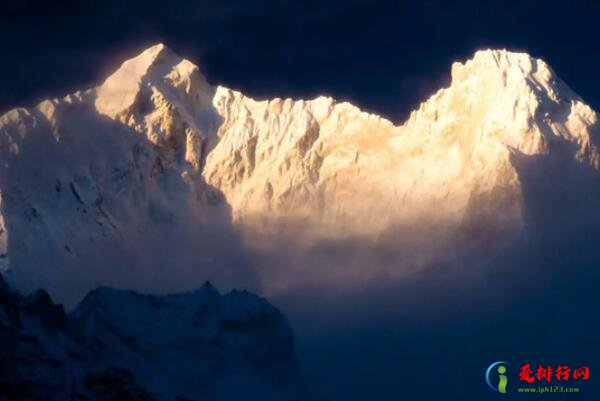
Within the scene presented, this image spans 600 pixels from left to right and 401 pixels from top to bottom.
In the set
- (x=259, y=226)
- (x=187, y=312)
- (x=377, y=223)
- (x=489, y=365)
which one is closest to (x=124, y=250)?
(x=259, y=226)

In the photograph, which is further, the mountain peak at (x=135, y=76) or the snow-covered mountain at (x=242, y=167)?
the mountain peak at (x=135, y=76)

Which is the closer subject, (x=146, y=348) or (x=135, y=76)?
(x=146, y=348)

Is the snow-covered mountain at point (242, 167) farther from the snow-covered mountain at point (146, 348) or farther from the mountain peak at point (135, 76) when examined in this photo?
the snow-covered mountain at point (146, 348)

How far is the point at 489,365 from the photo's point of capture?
10406 centimetres

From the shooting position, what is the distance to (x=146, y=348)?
7588cm

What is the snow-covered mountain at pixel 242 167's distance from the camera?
129m

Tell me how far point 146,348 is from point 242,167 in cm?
7157

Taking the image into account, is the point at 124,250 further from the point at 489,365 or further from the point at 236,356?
the point at 236,356

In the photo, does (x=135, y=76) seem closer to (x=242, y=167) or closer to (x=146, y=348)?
(x=242, y=167)

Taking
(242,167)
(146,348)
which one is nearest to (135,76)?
(242,167)

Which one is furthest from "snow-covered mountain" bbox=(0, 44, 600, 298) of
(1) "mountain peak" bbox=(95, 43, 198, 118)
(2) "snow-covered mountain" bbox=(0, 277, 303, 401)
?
(2) "snow-covered mountain" bbox=(0, 277, 303, 401)

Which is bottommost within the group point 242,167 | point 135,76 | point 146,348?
point 146,348

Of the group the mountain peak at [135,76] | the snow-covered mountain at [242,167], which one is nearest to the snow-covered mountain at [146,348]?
the snow-covered mountain at [242,167]

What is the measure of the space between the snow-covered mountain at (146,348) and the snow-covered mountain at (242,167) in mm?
42959
